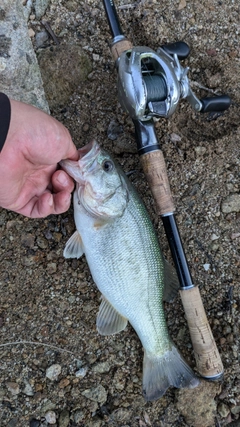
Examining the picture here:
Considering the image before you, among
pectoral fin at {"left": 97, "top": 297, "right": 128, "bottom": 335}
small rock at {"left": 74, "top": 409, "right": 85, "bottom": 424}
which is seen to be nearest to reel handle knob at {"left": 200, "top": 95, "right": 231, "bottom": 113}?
pectoral fin at {"left": 97, "top": 297, "right": 128, "bottom": 335}

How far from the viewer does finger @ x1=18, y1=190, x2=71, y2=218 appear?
2.84m

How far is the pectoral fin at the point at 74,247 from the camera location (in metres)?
2.99

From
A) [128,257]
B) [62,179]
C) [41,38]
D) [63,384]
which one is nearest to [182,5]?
[41,38]

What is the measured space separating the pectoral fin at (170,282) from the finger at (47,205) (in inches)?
32.8

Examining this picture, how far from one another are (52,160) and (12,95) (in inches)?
29.2

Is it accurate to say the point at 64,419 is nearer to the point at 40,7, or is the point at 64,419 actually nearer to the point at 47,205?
the point at 47,205

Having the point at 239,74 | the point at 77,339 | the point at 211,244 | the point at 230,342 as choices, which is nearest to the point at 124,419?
the point at 77,339

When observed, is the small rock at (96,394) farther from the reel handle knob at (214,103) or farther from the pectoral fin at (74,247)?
the reel handle knob at (214,103)

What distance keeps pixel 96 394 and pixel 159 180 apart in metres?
1.59

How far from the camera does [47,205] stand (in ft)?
9.30

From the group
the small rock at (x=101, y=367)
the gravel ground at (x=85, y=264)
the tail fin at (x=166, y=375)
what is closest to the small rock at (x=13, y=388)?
the gravel ground at (x=85, y=264)

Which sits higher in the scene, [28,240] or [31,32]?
[31,32]

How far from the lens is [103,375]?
9.94 feet

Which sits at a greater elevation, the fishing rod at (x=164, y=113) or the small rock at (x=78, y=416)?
the fishing rod at (x=164, y=113)
